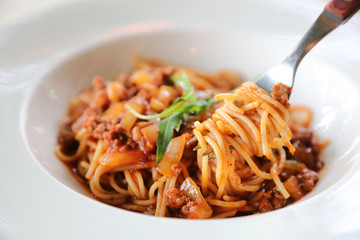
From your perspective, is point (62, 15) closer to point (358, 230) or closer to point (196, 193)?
point (196, 193)

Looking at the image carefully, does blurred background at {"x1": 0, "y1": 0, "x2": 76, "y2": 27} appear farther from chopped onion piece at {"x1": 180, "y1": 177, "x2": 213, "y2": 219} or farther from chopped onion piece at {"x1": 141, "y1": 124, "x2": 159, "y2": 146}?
chopped onion piece at {"x1": 180, "y1": 177, "x2": 213, "y2": 219}

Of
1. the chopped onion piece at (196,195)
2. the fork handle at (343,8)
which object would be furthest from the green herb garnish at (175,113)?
the fork handle at (343,8)

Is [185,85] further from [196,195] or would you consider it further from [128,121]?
[196,195]

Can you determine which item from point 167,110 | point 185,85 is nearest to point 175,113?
point 167,110

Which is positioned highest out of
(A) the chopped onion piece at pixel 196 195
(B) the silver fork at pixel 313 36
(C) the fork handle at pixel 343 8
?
(C) the fork handle at pixel 343 8

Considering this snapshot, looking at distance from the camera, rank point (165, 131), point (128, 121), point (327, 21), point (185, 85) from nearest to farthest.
→ point (327, 21) < point (165, 131) < point (128, 121) < point (185, 85)

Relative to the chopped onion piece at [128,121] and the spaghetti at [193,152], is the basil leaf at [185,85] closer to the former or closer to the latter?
A: the spaghetti at [193,152]

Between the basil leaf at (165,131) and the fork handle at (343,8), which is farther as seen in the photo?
the basil leaf at (165,131)
